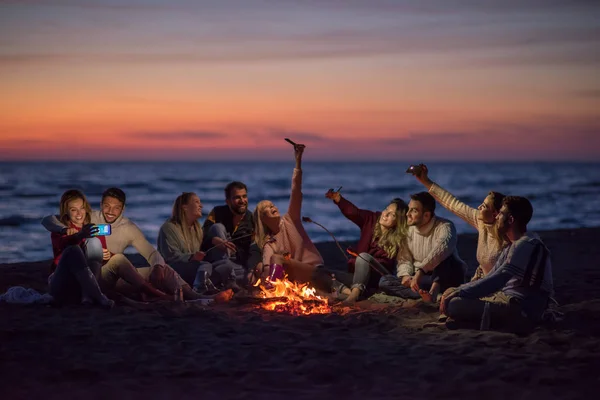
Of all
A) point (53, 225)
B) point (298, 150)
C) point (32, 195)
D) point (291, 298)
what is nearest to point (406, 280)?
point (291, 298)

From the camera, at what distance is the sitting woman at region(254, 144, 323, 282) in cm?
911

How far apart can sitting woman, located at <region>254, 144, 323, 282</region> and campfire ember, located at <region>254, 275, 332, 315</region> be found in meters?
0.15

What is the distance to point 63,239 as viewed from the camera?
26.0 ft

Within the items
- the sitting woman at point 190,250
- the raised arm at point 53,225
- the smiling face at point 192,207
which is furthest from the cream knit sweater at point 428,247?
the raised arm at point 53,225

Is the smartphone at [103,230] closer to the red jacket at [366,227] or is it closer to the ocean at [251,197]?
the red jacket at [366,227]

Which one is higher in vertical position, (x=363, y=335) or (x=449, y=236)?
(x=449, y=236)

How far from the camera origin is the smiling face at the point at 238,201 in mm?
9273

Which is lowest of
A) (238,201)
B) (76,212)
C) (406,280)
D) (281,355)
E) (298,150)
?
(281,355)

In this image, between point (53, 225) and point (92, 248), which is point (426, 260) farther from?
point (53, 225)

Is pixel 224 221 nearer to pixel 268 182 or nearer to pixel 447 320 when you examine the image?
pixel 447 320

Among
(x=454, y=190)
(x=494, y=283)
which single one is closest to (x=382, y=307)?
(x=494, y=283)

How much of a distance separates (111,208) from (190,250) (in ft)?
3.51

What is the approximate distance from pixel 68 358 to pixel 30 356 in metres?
0.32

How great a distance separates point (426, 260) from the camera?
840cm
